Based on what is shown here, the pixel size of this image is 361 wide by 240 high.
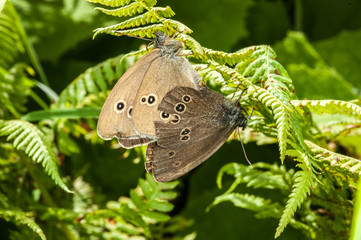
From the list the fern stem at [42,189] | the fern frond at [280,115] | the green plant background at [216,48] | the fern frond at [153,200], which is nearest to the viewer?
the fern frond at [280,115]

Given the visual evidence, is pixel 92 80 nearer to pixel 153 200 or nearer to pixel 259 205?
pixel 153 200

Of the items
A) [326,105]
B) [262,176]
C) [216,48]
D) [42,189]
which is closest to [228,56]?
[326,105]

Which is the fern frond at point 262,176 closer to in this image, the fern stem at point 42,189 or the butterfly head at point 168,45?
the butterfly head at point 168,45

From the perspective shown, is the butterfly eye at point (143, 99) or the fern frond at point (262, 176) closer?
the butterfly eye at point (143, 99)

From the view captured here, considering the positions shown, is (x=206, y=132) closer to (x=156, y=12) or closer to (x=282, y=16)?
(x=156, y=12)

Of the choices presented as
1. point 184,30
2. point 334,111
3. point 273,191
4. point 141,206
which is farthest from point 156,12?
point 273,191

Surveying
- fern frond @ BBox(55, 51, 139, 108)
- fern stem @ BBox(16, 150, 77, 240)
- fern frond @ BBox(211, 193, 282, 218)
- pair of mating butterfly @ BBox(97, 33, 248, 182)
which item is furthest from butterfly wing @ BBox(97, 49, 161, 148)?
fern stem @ BBox(16, 150, 77, 240)

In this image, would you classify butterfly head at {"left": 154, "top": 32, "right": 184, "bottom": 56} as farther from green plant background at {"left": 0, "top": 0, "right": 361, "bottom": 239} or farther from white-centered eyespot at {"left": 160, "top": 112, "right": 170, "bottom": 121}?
green plant background at {"left": 0, "top": 0, "right": 361, "bottom": 239}

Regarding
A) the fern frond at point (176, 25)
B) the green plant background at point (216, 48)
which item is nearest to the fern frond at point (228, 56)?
the fern frond at point (176, 25)
